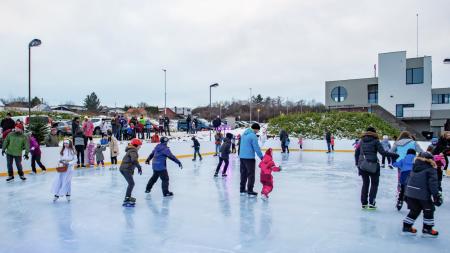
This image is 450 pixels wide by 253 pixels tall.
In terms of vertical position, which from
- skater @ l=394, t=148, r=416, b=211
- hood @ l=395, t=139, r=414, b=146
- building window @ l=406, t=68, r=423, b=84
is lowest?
skater @ l=394, t=148, r=416, b=211

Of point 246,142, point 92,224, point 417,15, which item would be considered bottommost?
point 92,224

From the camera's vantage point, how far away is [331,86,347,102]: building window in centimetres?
3797

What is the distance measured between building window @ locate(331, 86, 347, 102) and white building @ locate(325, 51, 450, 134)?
1.90 m

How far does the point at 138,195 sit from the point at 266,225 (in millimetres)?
3334

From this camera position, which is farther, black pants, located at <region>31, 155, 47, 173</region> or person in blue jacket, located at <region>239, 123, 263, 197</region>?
black pants, located at <region>31, 155, 47, 173</region>

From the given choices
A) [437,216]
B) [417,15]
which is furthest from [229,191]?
[417,15]

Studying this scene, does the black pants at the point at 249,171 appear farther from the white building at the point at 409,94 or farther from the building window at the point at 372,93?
the building window at the point at 372,93

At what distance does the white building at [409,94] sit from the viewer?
3359 centimetres

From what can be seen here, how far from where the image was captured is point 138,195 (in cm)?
776

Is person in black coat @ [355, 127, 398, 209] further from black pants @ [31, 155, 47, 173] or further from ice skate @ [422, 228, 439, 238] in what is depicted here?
black pants @ [31, 155, 47, 173]

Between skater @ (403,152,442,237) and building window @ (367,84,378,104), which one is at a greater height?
building window @ (367,84,378,104)

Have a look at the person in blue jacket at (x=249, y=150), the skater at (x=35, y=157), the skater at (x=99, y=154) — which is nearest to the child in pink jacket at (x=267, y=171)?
the person in blue jacket at (x=249, y=150)

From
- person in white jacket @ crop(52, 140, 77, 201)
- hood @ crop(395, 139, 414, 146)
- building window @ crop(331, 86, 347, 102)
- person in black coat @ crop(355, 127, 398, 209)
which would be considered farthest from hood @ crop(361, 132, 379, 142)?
building window @ crop(331, 86, 347, 102)

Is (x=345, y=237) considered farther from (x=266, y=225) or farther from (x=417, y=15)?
(x=417, y=15)
